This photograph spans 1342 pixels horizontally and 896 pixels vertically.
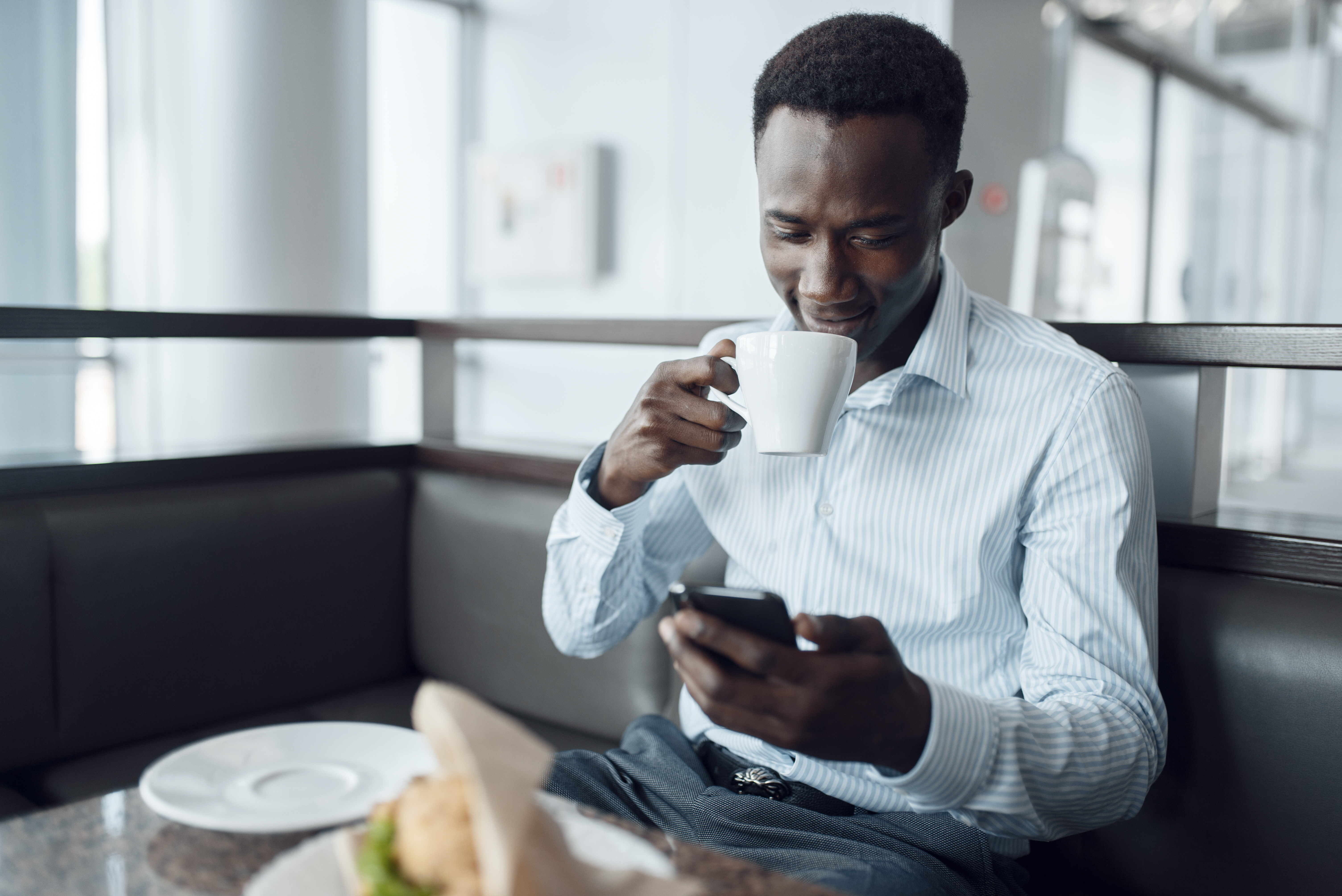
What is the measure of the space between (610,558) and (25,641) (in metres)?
0.89

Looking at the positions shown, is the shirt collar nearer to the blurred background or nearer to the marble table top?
the marble table top

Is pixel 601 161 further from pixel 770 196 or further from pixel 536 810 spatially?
pixel 536 810

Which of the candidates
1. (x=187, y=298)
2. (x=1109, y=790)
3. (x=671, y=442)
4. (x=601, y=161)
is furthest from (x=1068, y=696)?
(x=601, y=161)

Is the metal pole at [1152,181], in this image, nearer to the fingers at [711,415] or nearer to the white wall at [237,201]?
the white wall at [237,201]

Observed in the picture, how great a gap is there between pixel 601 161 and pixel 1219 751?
3859 millimetres

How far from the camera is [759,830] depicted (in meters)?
1.05

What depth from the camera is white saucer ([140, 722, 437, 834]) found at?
0.75 meters

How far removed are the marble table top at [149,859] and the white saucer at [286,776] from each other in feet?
0.05

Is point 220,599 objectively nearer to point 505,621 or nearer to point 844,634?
point 505,621

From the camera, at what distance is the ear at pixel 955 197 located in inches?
Result: 47.6

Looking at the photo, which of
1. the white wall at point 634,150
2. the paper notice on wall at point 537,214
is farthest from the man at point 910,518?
the paper notice on wall at point 537,214

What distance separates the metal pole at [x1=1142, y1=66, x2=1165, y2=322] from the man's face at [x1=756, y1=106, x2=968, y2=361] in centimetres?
345

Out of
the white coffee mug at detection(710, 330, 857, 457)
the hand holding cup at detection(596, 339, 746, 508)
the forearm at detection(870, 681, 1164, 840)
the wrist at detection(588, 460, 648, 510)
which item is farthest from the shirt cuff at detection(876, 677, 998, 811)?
the wrist at detection(588, 460, 648, 510)

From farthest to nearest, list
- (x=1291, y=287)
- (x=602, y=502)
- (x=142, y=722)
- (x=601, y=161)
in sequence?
(x=601, y=161)
(x=1291, y=287)
(x=142, y=722)
(x=602, y=502)
